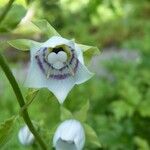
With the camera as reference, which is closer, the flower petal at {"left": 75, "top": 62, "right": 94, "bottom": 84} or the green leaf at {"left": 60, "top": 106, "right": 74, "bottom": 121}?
the flower petal at {"left": 75, "top": 62, "right": 94, "bottom": 84}

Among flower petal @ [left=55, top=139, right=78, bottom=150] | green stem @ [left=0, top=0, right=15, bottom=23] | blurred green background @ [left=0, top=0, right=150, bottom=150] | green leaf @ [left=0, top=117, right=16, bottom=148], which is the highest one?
green stem @ [left=0, top=0, right=15, bottom=23]

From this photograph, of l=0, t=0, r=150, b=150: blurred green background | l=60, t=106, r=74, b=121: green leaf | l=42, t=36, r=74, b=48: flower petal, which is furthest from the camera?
l=0, t=0, r=150, b=150: blurred green background

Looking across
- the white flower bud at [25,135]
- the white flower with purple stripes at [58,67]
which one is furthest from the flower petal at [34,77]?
the white flower bud at [25,135]

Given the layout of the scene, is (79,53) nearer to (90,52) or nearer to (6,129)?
(90,52)

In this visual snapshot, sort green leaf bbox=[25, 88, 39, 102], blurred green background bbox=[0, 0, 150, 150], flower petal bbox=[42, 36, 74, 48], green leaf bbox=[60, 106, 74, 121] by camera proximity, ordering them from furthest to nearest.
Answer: blurred green background bbox=[0, 0, 150, 150]
green leaf bbox=[60, 106, 74, 121]
green leaf bbox=[25, 88, 39, 102]
flower petal bbox=[42, 36, 74, 48]

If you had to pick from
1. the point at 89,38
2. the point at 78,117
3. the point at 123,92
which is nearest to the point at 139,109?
the point at 123,92

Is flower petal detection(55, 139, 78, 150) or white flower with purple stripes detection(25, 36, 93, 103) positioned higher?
white flower with purple stripes detection(25, 36, 93, 103)

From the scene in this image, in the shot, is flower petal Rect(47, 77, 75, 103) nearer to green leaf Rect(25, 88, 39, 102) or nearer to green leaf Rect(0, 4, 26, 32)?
green leaf Rect(25, 88, 39, 102)

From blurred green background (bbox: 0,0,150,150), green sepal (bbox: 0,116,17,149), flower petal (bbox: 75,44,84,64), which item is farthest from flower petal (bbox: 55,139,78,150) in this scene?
blurred green background (bbox: 0,0,150,150)
